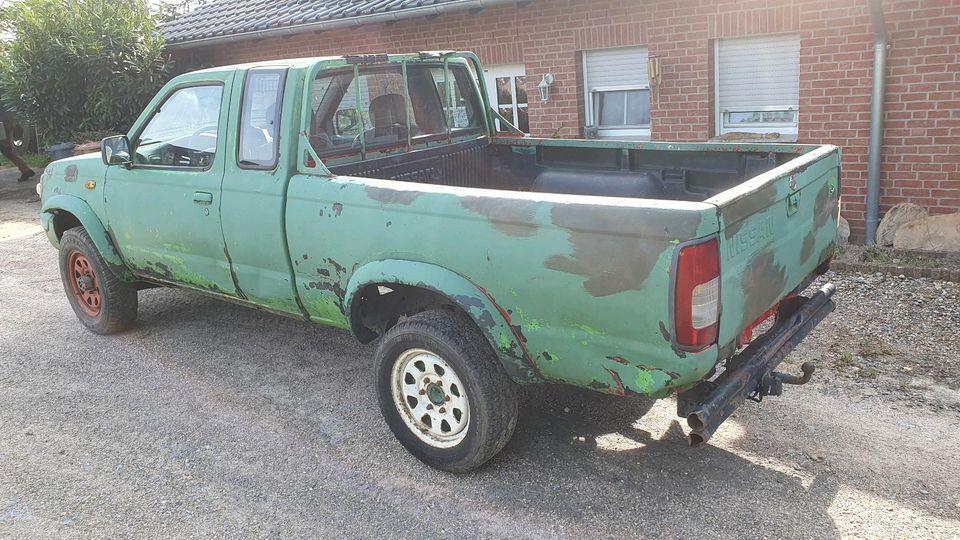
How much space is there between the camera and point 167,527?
3.46m

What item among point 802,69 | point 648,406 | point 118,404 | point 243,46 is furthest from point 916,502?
point 243,46

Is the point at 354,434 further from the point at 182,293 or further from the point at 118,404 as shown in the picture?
the point at 182,293

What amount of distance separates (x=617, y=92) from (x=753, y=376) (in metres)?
6.23

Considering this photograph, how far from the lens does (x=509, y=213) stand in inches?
125

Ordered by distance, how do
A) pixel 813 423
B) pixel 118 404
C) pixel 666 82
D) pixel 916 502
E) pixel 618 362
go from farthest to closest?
pixel 666 82 → pixel 118 404 → pixel 813 423 → pixel 916 502 → pixel 618 362

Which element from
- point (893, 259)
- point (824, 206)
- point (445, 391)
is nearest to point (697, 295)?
point (445, 391)

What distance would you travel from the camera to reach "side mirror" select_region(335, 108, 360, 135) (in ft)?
14.7

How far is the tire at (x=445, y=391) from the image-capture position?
351 centimetres

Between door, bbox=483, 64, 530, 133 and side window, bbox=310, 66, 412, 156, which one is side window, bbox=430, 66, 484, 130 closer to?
side window, bbox=310, 66, 412, 156

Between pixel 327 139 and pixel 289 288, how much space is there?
875 mm

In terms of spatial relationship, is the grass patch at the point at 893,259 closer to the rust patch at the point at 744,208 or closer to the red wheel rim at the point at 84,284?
the rust patch at the point at 744,208

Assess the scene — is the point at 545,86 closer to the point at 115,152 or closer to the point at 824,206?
the point at 115,152

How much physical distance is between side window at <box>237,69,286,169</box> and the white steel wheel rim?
53.9 inches

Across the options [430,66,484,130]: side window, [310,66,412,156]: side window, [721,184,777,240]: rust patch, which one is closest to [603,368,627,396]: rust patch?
[721,184,777,240]: rust patch
